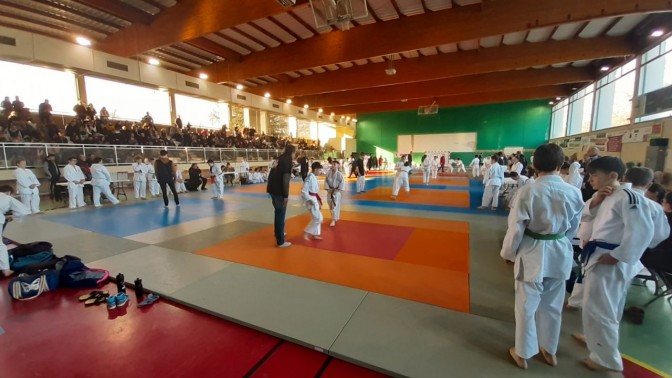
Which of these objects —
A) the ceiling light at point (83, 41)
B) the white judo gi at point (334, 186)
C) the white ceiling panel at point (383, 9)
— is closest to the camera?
the white judo gi at point (334, 186)

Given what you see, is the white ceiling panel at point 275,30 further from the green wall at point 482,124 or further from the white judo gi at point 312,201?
the green wall at point 482,124

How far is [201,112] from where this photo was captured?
17.1 metres

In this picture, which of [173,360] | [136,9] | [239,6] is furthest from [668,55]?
[136,9]

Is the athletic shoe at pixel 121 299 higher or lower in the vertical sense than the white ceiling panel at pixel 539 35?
lower

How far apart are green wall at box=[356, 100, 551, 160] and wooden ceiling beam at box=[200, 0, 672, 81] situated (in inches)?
694

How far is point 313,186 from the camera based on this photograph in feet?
16.2

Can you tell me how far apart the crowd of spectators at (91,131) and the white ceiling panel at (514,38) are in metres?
14.5

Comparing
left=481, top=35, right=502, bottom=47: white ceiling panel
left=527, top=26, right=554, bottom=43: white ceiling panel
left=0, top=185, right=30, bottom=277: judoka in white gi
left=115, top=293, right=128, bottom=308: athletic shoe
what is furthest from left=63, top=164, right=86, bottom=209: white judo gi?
left=527, top=26, right=554, bottom=43: white ceiling panel

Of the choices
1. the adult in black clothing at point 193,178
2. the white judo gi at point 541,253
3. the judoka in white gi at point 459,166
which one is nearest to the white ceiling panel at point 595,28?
the white judo gi at point 541,253

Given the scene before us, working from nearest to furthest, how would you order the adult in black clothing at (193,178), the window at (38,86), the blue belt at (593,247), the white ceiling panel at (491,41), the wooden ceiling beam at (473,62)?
1. the blue belt at (593,247)
2. the window at (38,86)
3. the wooden ceiling beam at (473,62)
4. the white ceiling panel at (491,41)
5. the adult in black clothing at (193,178)

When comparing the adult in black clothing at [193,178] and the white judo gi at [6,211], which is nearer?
the white judo gi at [6,211]

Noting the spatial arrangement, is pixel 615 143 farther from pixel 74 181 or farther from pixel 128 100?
pixel 128 100

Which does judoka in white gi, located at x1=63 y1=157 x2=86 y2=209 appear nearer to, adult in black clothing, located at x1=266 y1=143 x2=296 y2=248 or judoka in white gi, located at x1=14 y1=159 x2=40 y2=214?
judoka in white gi, located at x1=14 y1=159 x2=40 y2=214

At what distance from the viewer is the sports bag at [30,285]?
2.97m
